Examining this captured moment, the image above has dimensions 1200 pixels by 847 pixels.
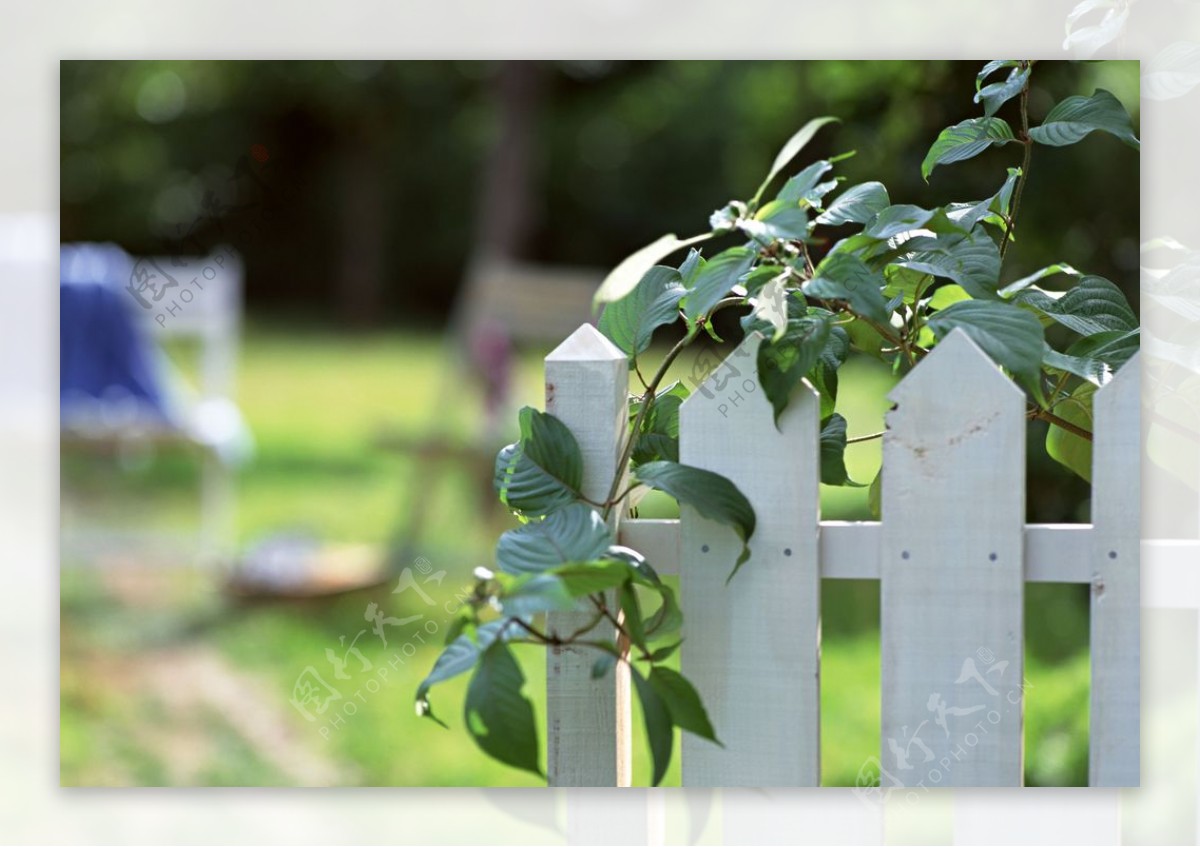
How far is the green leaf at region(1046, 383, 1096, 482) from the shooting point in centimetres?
80

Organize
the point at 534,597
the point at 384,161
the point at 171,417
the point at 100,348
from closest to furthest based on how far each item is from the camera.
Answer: the point at 534,597
the point at 100,348
the point at 171,417
the point at 384,161

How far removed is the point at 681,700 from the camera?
0.67 metres

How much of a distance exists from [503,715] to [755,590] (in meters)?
0.18

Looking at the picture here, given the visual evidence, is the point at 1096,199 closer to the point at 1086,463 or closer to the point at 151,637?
the point at 1086,463

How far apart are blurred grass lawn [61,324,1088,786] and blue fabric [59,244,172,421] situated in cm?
53

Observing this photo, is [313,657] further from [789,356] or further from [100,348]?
[789,356]

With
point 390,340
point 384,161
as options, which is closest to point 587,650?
point 390,340

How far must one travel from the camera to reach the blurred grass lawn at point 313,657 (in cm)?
237

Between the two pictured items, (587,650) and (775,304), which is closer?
(775,304)

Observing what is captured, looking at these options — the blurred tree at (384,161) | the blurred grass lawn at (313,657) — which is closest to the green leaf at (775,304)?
the blurred grass lawn at (313,657)

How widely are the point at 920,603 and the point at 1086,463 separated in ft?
0.66

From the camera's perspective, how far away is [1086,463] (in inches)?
33.1

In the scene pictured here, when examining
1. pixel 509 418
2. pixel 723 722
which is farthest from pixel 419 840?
pixel 509 418

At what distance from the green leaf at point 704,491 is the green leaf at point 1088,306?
24cm
